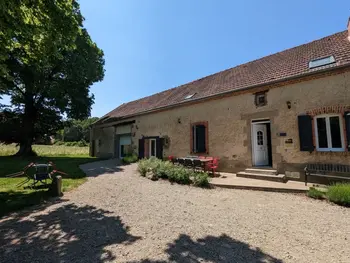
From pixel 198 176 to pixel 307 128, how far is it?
173 inches

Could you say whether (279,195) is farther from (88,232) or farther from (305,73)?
(88,232)

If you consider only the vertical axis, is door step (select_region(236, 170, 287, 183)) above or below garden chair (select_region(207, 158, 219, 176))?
below

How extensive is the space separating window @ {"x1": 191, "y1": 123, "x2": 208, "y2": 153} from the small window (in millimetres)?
2780

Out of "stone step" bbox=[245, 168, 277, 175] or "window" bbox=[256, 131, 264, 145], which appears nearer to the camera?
"stone step" bbox=[245, 168, 277, 175]

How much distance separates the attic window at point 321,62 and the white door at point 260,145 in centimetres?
303

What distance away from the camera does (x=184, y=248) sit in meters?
3.04

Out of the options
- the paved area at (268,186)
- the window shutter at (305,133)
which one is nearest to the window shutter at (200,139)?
the paved area at (268,186)

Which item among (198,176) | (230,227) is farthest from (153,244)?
(198,176)

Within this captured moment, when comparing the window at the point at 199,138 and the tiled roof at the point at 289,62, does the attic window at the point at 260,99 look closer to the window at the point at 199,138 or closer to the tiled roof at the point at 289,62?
the tiled roof at the point at 289,62

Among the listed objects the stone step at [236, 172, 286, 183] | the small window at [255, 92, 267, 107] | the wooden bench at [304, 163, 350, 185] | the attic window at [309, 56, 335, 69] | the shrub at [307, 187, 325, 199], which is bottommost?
the shrub at [307, 187, 325, 199]

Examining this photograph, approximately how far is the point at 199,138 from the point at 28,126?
54.3 ft

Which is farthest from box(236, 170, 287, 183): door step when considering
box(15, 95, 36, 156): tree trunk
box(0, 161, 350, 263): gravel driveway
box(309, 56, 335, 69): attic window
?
box(15, 95, 36, 156): tree trunk

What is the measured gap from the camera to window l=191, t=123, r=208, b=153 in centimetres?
1039

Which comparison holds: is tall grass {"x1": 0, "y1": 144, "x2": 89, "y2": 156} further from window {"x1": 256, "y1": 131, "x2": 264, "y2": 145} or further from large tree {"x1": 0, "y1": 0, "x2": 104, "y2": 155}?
window {"x1": 256, "y1": 131, "x2": 264, "y2": 145}
